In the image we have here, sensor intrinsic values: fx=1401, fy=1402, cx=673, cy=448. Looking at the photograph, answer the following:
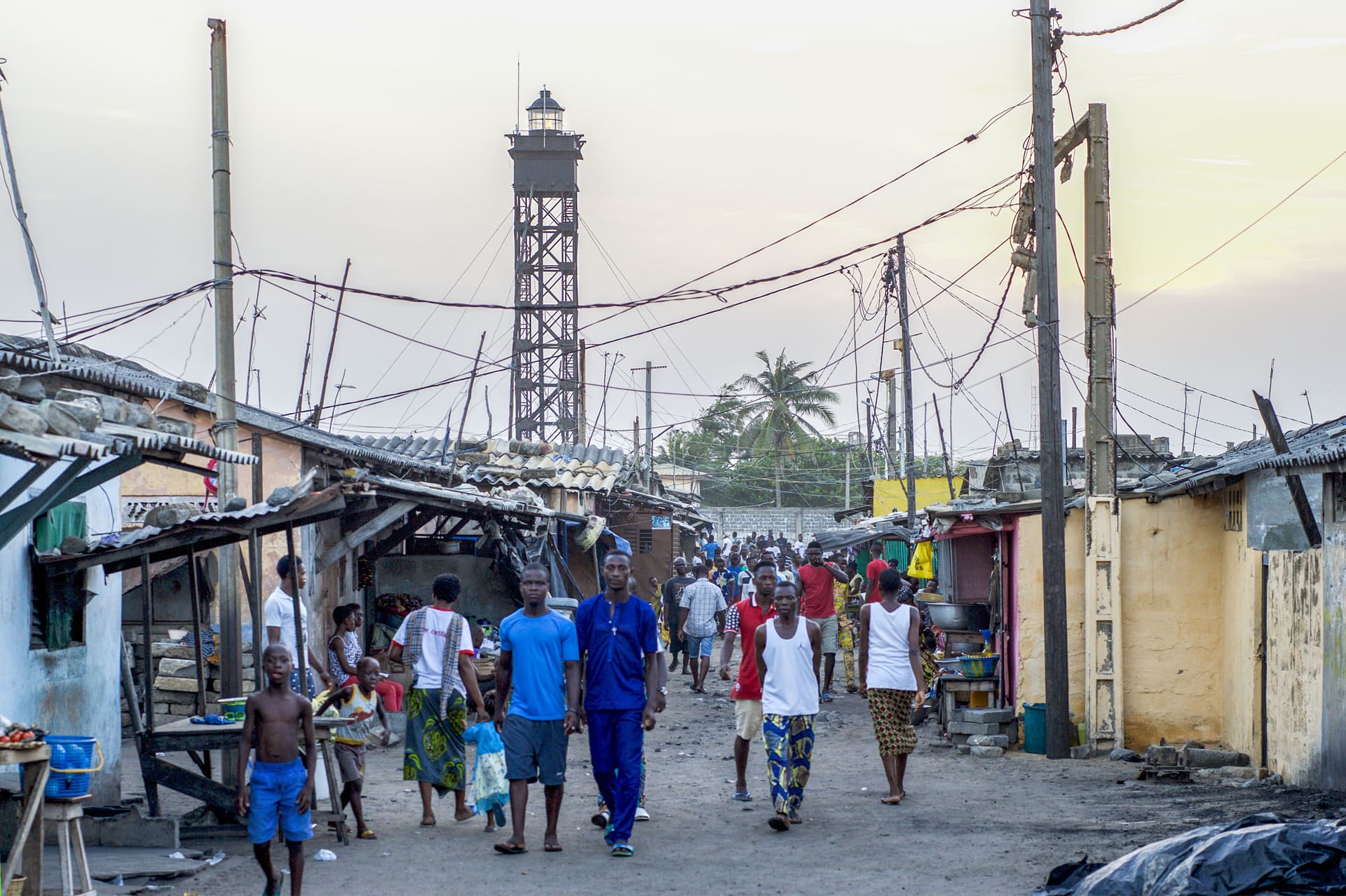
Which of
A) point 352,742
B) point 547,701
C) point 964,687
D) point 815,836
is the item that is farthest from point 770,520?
point 547,701

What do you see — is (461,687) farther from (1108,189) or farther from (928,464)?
(928,464)

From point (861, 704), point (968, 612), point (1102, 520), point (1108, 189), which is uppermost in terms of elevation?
point (1108, 189)

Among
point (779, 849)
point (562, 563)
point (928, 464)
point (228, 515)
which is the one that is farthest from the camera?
point (928, 464)

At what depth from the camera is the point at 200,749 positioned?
28.7 feet

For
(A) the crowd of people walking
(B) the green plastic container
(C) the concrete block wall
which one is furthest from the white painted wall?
(C) the concrete block wall

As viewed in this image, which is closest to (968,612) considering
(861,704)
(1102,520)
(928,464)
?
(861,704)

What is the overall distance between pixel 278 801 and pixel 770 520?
55.0 metres

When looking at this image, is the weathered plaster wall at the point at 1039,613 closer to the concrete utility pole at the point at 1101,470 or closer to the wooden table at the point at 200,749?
the concrete utility pole at the point at 1101,470

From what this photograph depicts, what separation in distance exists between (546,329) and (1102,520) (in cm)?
3207

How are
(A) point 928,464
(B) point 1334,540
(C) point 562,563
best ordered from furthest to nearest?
1. (A) point 928,464
2. (C) point 562,563
3. (B) point 1334,540

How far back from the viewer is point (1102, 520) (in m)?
13.4

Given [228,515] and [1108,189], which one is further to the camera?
[1108,189]

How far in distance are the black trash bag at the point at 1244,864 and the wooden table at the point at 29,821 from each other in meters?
4.93

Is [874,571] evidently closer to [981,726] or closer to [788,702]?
[981,726]
